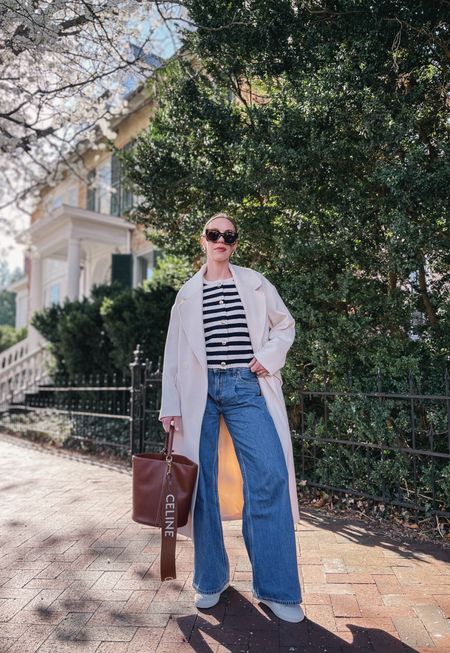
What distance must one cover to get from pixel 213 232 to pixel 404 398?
7.33 feet

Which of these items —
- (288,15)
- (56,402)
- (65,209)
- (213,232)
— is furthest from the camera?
(65,209)

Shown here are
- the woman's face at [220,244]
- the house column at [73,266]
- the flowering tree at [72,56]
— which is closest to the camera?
the woman's face at [220,244]

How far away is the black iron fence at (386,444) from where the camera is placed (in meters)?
3.98

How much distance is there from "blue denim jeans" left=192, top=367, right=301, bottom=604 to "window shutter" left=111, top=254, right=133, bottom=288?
1137 centimetres

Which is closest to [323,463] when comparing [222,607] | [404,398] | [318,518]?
[318,518]

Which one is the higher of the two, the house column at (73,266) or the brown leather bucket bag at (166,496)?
the house column at (73,266)

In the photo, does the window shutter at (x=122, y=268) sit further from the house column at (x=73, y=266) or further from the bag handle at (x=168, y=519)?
the bag handle at (x=168, y=519)

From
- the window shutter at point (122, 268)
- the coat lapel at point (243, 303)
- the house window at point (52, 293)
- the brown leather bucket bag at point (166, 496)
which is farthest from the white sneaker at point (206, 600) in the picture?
the house window at point (52, 293)

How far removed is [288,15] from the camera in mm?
4578

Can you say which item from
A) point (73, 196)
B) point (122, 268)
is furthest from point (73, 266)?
point (73, 196)

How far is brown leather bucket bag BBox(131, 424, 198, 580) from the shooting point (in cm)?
Answer: 264

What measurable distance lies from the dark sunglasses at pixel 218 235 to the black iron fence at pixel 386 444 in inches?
74.6

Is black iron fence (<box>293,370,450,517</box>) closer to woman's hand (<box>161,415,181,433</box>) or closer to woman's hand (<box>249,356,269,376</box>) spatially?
woman's hand (<box>249,356,269,376</box>)

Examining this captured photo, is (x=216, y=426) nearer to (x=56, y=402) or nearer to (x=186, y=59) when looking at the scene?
(x=186, y=59)
